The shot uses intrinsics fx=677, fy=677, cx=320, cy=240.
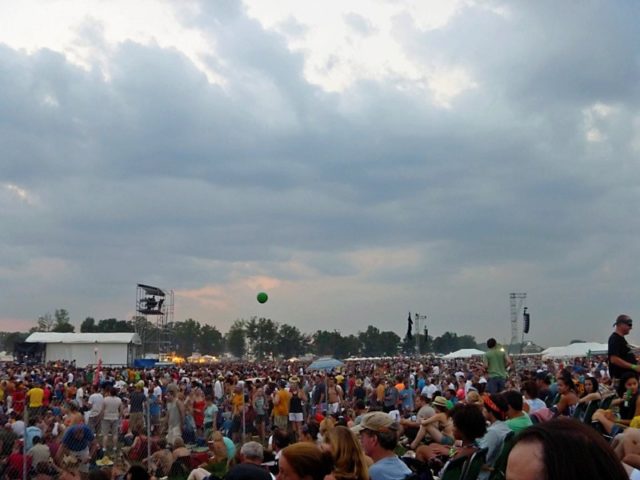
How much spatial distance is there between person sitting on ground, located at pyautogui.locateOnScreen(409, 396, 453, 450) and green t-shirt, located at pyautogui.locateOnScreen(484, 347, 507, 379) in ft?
17.0

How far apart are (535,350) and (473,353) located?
23.1 meters

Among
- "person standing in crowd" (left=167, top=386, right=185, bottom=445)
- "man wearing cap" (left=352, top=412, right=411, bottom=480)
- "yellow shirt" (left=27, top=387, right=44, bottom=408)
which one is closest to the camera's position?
"man wearing cap" (left=352, top=412, right=411, bottom=480)

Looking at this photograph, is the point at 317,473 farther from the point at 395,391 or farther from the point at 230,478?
the point at 395,391

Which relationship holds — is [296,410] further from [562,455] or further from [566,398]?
[562,455]

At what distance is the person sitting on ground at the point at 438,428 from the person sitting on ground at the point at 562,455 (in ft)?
26.8

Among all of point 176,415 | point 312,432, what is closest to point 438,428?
point 312,432

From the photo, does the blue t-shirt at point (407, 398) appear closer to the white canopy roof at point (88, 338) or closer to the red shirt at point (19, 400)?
the red shirt at point (19, 400)

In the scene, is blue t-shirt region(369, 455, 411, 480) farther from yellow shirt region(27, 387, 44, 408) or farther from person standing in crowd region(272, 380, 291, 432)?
yellow shirt region(27, 387, 44, 408)

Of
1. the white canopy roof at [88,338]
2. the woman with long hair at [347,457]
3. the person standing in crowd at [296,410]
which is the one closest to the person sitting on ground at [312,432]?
the woman with long hair at [347,457]

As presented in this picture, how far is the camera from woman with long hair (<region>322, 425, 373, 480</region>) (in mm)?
4949

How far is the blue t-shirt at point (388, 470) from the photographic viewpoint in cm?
537

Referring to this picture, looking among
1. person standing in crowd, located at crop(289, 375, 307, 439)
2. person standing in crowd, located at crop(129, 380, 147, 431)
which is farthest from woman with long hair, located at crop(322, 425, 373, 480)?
person standing in crowd, located at crop(289, 375, 307, 439)

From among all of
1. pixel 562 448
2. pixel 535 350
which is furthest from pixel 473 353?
pixel 562 448

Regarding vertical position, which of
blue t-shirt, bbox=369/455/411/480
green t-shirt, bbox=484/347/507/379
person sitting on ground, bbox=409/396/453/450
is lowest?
person sitting on ground, bbox=409/396/453/450
